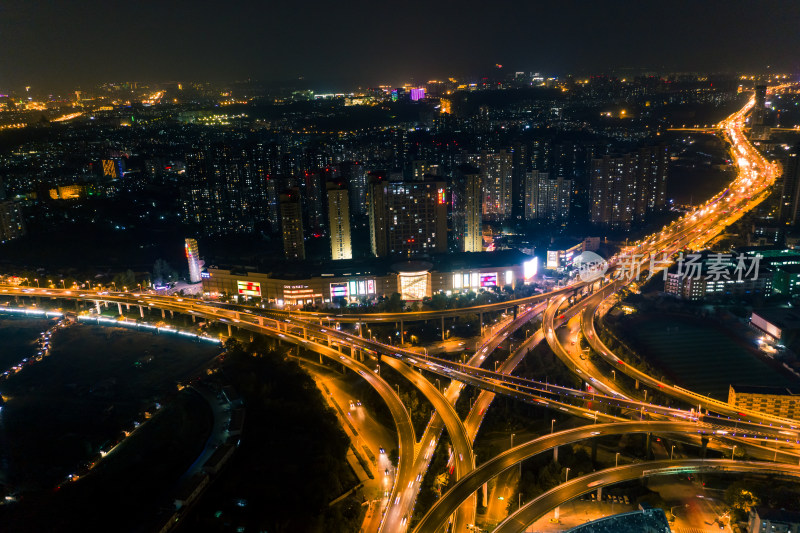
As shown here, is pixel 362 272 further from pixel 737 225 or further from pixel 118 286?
pixel 737 225

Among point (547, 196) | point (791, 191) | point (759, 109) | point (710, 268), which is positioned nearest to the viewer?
point (710, 268)

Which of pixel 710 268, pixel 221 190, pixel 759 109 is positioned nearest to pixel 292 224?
pixel 221 190

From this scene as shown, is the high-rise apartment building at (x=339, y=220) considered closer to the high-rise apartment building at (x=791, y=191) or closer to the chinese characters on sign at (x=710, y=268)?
the chinese characters on sign at (x=710, y=268)

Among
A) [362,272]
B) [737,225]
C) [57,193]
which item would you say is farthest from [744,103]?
[57,193]

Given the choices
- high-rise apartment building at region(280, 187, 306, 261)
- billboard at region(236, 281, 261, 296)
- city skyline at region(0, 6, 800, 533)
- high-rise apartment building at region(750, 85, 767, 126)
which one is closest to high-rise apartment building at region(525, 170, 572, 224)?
city skyline at region(0, 6, 800, 533)

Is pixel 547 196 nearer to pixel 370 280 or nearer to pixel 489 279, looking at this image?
pixel 489 279

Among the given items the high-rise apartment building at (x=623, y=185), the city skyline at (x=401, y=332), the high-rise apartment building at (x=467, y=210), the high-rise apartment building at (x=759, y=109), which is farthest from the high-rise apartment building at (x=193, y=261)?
the high-rise apartment building at (x=759, y=109)

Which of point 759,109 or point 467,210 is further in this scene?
point 759,109

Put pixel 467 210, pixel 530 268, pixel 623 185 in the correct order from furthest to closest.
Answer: pixel 623 185 < pixel 467 210 < pixel 530 268
